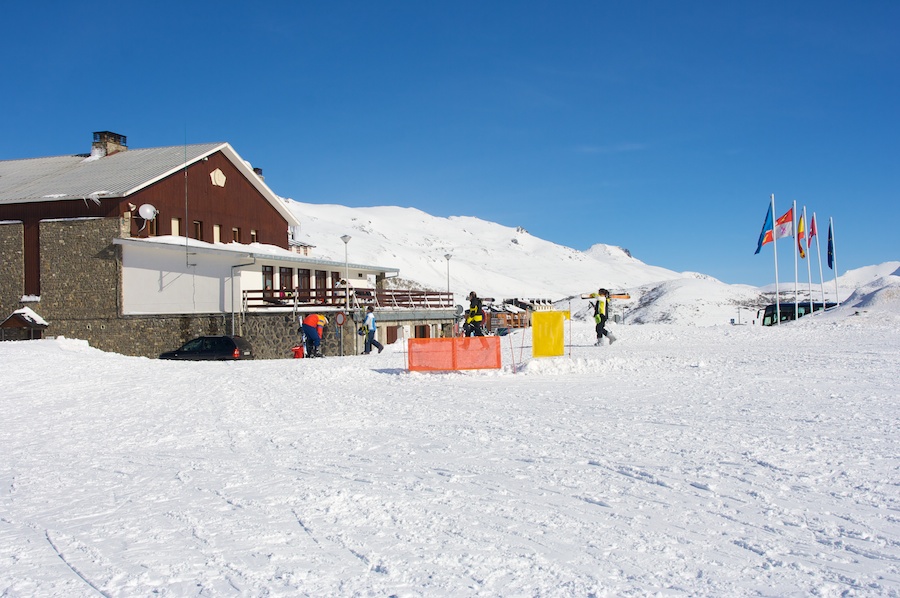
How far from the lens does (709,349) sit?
21438mm

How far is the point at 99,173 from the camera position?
32969 mm

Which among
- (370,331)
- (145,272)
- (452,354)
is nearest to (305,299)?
(145,272)

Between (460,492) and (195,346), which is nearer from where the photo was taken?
(460,492)

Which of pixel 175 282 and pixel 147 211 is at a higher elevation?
pixel 147 211

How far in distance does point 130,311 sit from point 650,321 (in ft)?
149

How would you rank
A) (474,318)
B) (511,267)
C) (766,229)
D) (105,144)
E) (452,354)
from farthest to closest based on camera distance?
(511,267) → (105,144) → (766,229) → (474,318) → (452,354)

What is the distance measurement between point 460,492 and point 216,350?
19.1 m

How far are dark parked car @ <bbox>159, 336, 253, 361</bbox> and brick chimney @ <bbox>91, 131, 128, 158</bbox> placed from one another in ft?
57.8

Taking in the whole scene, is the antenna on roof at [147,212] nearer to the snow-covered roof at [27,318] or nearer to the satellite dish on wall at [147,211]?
the satellite dish on wall at [147,211]

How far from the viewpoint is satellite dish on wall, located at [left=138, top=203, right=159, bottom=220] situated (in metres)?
29.3

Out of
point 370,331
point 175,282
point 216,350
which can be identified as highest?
point 175,282

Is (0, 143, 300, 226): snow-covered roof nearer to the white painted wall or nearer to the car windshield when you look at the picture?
the white painted wall

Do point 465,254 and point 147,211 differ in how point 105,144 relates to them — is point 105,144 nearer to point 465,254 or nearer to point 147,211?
point 147,211

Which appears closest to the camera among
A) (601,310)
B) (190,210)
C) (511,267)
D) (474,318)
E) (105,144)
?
(474,318)
